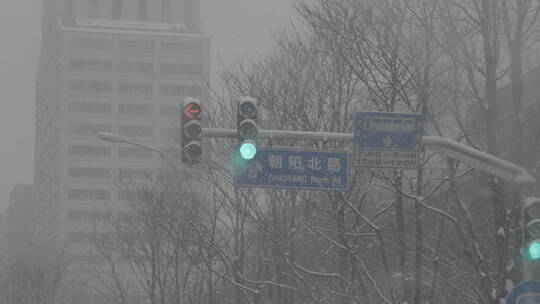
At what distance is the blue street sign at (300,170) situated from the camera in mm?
12984

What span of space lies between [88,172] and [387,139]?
376 feet

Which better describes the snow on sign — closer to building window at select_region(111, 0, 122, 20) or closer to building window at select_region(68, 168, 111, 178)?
building window at select_region(68, 168, 111, 178)

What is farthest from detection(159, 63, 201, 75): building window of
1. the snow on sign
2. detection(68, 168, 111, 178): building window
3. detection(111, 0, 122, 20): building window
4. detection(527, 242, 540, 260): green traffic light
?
detection(527, 242, 540, 260): green traffic light

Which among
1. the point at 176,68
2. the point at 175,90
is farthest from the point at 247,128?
the point at 175,90

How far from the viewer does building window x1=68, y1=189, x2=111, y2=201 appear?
122 metres

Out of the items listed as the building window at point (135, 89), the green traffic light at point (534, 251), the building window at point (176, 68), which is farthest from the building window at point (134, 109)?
the green traffic light at point (534, 251)

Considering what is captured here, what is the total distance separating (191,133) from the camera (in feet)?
35.7

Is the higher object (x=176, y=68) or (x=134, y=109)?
(x=176, y=68)

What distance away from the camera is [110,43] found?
12575cm

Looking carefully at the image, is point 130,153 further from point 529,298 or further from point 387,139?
point 529,298

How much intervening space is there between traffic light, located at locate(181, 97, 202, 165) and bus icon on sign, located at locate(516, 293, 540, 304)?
429 centimetres

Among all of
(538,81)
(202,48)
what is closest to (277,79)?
(538,81)

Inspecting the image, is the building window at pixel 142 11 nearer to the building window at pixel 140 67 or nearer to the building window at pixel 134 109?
the building window at pixel 140 67

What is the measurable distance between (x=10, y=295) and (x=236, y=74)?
31.2 meters
